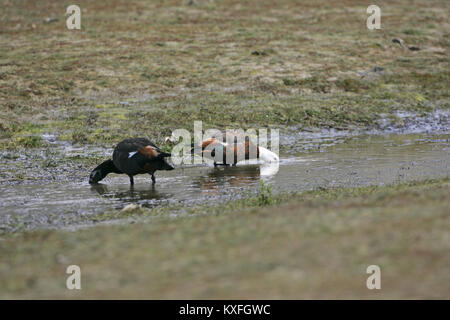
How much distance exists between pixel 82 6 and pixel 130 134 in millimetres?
19729

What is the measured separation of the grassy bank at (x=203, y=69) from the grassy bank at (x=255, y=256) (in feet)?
31.6

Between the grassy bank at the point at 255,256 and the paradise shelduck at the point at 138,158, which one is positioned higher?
the grassy bank at the point at 255,256

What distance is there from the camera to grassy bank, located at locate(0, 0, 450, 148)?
19.1 meters

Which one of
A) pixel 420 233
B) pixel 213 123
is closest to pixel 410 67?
pixel 213 123

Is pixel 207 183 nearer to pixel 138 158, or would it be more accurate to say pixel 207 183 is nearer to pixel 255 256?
pixel 138 158

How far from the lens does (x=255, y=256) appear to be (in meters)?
6.26

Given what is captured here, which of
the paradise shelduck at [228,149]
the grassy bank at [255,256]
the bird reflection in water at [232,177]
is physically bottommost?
the bird reflection in water at [232,177]

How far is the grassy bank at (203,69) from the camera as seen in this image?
19.1 meters

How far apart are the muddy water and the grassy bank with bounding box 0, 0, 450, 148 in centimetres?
367

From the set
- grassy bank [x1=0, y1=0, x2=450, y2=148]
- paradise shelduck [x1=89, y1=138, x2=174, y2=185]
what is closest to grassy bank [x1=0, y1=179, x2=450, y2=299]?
paradise shelduck [x1=89, y1=138, x2=174, y2=185]

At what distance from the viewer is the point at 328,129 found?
63.3 ft

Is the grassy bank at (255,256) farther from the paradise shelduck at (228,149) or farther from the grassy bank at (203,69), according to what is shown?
the grassy bank at (203,69)

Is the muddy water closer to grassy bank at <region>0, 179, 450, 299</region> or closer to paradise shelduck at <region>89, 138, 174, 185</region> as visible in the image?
paradise shelduck at <region>89, 138, 174, 185</region>

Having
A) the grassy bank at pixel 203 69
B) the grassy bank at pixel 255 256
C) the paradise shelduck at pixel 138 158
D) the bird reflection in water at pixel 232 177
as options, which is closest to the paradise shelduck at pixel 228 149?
the bird reflection in water at pixel 232 177
